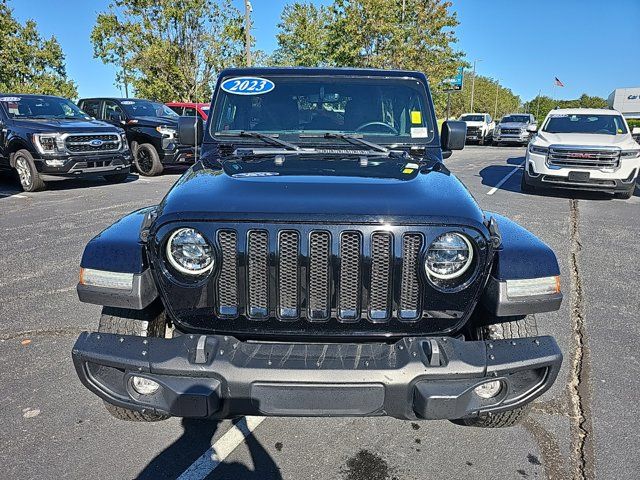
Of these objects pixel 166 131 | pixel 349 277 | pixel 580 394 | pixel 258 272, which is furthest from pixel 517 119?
pixel 258 272

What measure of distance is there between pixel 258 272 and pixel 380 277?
19.9 inches

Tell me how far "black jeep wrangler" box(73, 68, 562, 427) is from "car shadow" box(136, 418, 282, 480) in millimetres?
467

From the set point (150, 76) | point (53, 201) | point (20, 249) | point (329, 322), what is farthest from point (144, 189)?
point (150, 76)

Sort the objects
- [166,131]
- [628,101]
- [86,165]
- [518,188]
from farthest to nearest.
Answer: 1. [628,101]
2. [166,131]
3. [518,188]
4. [86,165]

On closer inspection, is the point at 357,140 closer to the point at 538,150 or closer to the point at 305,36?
the point at 538,150

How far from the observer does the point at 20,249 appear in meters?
6.05

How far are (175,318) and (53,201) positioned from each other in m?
8.07

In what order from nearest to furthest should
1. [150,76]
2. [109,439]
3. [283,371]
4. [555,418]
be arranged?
[283,371] < [109,439] < [555,418] < [150,76]

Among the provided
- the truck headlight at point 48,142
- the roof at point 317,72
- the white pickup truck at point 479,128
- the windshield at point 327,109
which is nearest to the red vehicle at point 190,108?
the truck headlight at point 48,142

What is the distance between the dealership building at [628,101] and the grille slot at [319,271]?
38.5 m

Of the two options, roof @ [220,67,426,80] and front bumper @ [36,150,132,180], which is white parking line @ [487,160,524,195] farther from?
front bumper @ [36,150,132,180]

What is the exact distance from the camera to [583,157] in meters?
9.64

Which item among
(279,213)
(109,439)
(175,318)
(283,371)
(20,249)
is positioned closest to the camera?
(283,371)

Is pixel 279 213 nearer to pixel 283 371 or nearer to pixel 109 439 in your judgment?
pixel 283 371
